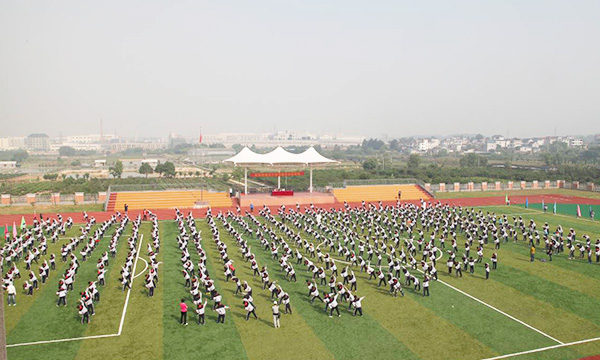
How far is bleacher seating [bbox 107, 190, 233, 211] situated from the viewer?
4397 centimetres

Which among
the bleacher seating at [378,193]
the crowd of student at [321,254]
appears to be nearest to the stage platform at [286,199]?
the bleacher seating at [378,193]

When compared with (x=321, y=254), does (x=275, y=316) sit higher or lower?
lower

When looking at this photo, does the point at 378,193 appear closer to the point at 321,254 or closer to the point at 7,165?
the point at 321,254

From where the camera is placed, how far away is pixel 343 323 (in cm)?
1659

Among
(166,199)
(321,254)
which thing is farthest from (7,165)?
(321,254)

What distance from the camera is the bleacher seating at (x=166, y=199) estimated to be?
4397 centimetres

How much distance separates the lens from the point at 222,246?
24.6 metres

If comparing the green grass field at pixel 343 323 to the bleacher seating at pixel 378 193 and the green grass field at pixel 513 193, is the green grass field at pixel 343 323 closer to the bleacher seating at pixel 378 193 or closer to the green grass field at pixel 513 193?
the bleacher seating at pixel 378 193

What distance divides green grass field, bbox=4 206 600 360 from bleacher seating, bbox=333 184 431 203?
1112 inches

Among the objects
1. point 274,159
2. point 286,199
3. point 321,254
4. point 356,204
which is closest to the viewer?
point 321,254

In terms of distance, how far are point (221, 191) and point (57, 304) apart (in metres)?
32.0

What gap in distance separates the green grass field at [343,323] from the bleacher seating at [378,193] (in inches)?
1112

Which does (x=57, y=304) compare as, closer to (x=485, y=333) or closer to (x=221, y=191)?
(x=485, y=333)

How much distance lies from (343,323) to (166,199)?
33.2 m
